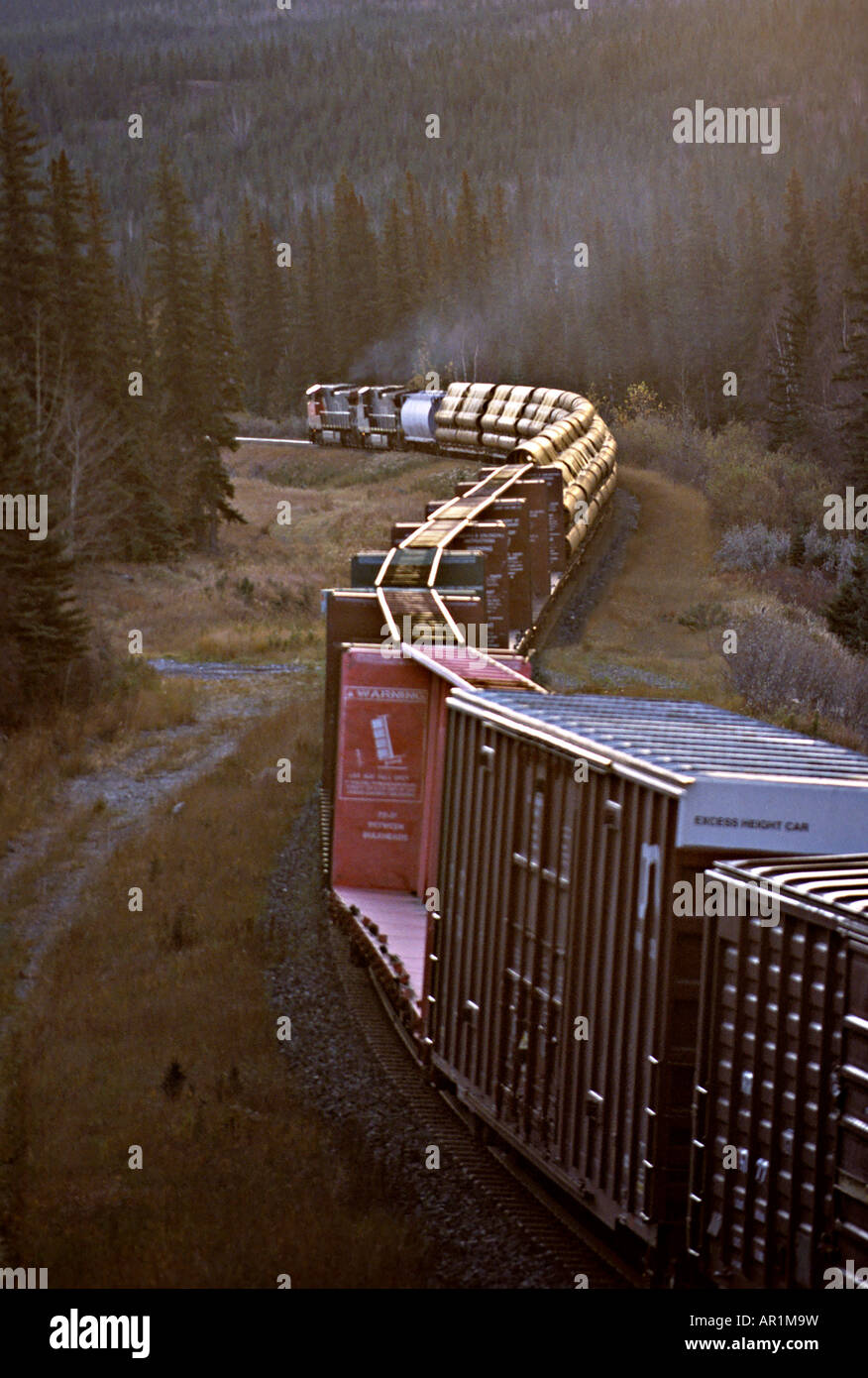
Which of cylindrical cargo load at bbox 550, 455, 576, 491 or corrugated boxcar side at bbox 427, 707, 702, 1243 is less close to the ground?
cylindrical cargo load at bbox 550, 455, 576, 491

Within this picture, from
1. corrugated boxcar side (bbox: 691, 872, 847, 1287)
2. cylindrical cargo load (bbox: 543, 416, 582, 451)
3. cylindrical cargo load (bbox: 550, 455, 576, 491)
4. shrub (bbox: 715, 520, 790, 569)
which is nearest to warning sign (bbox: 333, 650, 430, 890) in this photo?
corrugated boxcar side (bbox: 691, 872, 847, 1287)

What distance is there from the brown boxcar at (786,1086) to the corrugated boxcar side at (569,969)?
0.34 meters

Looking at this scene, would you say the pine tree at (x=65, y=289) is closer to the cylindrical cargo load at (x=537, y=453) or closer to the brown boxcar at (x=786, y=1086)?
the cylindrical cargo load at (x=537, y=453)

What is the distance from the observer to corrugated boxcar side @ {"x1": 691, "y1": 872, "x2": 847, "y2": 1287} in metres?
7.08

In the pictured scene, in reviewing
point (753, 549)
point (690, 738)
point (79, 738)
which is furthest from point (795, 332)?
point (690, 738)

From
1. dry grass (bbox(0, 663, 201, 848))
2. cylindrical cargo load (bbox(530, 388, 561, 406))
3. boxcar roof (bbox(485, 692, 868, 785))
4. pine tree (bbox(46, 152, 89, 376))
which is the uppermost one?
pine tree (bbox(46, 152, 89, 376))

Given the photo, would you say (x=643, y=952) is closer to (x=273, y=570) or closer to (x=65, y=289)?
(x=273, y=570)

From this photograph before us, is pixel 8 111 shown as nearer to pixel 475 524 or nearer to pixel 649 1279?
pixel 475 524

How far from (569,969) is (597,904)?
0.58 metres

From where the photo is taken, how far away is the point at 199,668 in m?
34.5

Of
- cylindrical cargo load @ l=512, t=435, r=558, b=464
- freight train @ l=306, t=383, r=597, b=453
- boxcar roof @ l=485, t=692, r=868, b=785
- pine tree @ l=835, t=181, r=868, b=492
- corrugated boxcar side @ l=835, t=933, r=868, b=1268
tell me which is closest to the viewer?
corrugated boxcar side @ l=835, t=933, r=868, b=1268

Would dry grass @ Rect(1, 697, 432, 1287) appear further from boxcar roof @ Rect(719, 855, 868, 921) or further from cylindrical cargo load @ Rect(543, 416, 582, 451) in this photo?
cylindrical cargo load @ Rect(543, 416, 582, 451)

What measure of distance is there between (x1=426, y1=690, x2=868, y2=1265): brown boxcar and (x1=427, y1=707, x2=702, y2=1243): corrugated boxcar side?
0.02 m

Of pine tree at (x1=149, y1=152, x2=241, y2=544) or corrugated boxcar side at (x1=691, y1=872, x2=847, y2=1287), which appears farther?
pine tree at (x1=149, y1=152, x2=241, y2=544)
